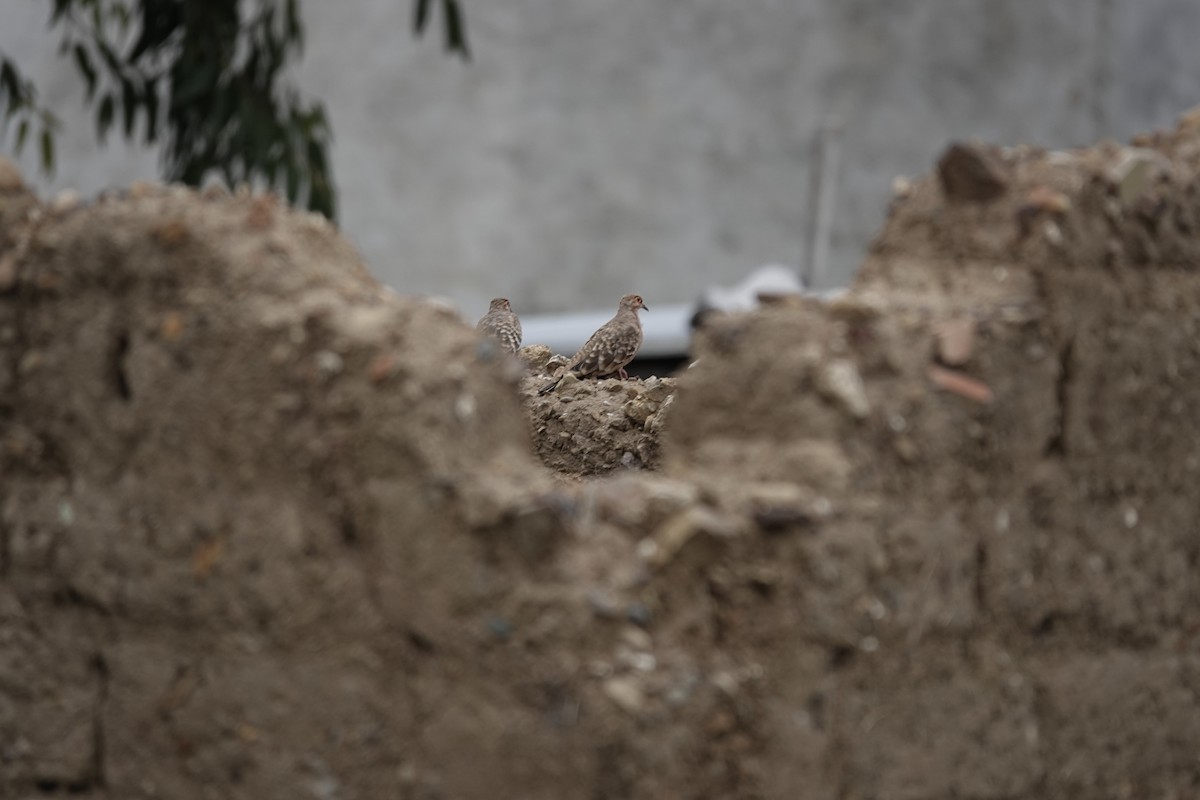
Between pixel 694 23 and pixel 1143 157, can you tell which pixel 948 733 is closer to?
pixel 1143 157

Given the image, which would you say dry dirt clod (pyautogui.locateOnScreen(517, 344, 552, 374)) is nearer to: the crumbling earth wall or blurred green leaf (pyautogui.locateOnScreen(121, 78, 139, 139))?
the crumbling earth wall

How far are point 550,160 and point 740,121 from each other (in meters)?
1.52

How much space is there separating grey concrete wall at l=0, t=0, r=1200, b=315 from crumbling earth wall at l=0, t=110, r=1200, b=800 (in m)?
9.53

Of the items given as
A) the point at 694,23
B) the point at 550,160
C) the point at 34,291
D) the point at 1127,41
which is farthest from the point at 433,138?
the point at 34,291

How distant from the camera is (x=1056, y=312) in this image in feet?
9.45

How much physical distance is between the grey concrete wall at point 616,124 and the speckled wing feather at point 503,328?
640cm

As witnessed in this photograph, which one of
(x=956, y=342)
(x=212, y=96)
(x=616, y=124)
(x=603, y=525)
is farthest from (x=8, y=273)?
(x=616, y=124)

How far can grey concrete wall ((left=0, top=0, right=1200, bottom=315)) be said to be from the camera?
12.5 m

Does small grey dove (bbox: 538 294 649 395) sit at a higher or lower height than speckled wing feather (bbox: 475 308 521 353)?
lower

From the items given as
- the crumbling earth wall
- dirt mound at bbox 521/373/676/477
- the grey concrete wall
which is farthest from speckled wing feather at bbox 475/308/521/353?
the grey concrete wall

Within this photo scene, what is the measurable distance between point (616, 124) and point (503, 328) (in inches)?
273

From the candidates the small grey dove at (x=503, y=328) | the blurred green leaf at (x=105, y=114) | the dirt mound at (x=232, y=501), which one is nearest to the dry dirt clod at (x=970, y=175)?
the dirt mound at (x=232, y=501)

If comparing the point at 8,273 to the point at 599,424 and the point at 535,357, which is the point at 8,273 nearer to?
the point at 599,424

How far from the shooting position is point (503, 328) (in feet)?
19.4
